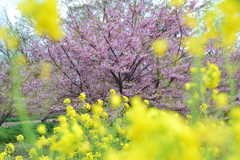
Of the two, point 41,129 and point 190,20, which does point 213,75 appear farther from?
point 190,20

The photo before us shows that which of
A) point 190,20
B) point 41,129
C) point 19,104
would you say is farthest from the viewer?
point 190,20

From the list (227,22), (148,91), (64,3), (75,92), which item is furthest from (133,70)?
(227,22)

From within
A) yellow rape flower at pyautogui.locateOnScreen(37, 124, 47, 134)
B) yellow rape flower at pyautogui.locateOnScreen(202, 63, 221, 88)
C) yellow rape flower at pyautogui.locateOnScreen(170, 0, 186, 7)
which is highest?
yellow rape flower at pyautogui.locateOnScreen(170, 0, 186, 7)

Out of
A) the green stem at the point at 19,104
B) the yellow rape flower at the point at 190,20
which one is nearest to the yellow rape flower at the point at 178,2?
the yellow rape flower at the point at 190,20

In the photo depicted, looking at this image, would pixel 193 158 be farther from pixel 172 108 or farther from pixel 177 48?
pixel 177 48

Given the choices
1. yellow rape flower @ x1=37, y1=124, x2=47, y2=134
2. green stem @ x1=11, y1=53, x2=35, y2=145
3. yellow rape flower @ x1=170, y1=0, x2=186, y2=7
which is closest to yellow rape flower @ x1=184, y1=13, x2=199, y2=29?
yellow rape flower @ x1=170, y1=0, x2=186, y2=7

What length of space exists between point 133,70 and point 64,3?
3.51m

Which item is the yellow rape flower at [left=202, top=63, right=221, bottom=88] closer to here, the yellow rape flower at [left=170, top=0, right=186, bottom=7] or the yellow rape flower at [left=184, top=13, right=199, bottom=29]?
the yellow rape flower at [left=170, top=0, right=186, bottom=7]

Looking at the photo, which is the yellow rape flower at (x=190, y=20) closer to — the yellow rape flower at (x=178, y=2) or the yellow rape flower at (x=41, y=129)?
the yellow rape flower at (x=178, y=2)

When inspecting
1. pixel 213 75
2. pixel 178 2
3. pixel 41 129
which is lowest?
pixel 41 129

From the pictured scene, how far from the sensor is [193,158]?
0.47 meters

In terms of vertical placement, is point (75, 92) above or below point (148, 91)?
below

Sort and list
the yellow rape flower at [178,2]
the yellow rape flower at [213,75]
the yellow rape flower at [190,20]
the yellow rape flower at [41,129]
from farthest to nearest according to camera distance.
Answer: the yellow rape flower at [190,20], the yellow rape flower at [178,2], the yellow rape flower at [41,129], the yellow rape flower at [213,75]

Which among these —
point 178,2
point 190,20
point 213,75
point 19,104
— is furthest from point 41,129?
point 190,20
